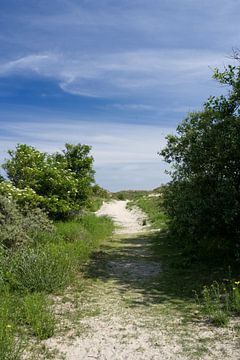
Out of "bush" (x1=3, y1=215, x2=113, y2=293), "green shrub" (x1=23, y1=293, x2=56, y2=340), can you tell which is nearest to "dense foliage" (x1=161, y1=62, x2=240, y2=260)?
"bush" (x1=3, y1=215, x2=113, y2=293)

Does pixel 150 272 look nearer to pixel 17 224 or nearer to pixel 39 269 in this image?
pixel 39 269

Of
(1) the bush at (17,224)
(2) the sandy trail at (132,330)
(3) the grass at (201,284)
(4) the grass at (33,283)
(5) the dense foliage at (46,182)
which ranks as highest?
(5) the dense foliage at (46,182)

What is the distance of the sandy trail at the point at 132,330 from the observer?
17.5 feet

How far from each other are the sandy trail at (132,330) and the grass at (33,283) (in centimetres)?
48

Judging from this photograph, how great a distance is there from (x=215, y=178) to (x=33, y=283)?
557cm

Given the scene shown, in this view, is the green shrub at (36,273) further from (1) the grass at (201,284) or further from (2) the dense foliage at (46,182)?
(2) the dense foliage at (46,182)

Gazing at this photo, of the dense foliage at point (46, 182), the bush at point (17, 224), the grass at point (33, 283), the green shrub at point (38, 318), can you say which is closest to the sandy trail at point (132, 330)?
the green shrub at point (38, 318)

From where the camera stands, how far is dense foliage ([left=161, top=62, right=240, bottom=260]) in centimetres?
991

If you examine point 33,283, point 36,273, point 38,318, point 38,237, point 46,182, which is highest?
point 46,182

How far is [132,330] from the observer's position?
6164 millimetres

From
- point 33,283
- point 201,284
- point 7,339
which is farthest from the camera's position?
point 201,284

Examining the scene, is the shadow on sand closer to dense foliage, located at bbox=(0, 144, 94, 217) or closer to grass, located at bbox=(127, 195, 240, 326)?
grass, located at bbox=(127, 195, 240, 326)

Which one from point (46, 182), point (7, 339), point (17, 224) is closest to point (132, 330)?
point (7, 339)

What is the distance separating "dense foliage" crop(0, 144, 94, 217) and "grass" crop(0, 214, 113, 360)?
161 cm
